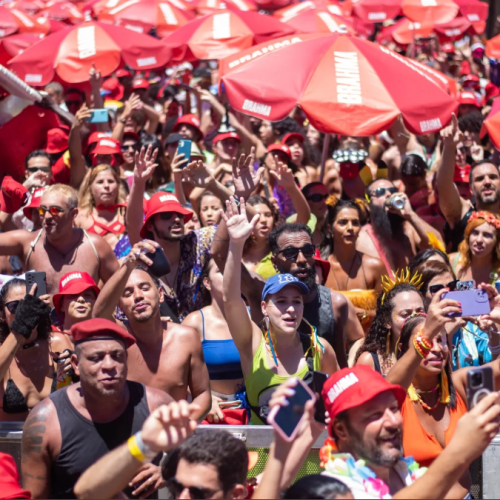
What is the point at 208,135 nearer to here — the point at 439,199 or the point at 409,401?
the point at 439,199

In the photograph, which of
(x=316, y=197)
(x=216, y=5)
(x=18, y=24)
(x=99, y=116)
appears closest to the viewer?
(x=316, y=197)

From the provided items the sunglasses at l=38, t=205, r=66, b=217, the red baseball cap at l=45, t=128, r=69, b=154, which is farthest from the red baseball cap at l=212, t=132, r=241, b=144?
the sunglasses at l=38, t=205, r=66, b=217

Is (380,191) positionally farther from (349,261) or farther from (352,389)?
(352,389)

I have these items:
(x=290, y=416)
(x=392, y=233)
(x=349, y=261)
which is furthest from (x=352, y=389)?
(x=392, y=233)

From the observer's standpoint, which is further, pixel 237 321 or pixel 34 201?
pixel 34 201

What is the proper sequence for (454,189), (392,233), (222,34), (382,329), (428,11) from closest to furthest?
1. (382,329)
2. (392,233)
3. (454,189)
4. (222,34)
5. (428,11)

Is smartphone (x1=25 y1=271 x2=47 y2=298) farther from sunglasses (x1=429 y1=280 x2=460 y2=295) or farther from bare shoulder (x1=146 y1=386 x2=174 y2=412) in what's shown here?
sunglasses (x1=429 y1=280 x2=460 y2=295)

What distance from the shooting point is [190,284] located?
5273mm

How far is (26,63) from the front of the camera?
26.4 feet

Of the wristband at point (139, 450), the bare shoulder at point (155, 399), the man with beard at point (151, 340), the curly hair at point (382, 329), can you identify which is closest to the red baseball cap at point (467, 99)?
the curly hair at point (382, 329)

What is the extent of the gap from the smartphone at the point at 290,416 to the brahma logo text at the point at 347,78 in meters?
3.44

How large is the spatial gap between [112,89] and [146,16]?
3.89 feet

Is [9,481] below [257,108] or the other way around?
below

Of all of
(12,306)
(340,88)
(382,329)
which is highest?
(340,88)
